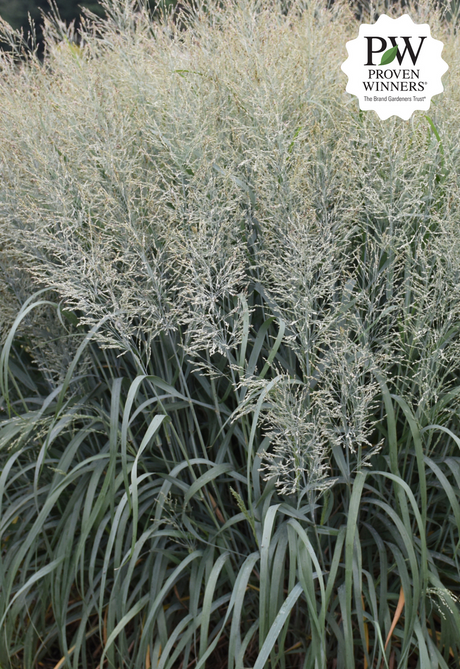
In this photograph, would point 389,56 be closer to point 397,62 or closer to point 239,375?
point 397,62

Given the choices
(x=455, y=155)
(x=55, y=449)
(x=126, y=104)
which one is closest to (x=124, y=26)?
(x=126, y=104)

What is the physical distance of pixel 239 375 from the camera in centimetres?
168

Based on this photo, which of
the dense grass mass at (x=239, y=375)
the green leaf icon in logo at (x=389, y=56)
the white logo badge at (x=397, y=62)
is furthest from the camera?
the green leaf icon in logo at (x=389, y=56)

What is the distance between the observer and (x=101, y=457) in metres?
1.85

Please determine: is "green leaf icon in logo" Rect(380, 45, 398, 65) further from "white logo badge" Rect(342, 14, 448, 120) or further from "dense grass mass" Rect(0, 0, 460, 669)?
"dense grass mass" Rect(0, 0, 460, 669)

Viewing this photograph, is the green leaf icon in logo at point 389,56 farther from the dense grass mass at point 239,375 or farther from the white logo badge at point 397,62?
the dense grass mass at point 239,375

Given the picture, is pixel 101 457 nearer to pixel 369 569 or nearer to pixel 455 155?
pixel 369 569

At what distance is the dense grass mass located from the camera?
5.30ft

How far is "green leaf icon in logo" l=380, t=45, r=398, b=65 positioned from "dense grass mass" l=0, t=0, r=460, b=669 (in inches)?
9.2

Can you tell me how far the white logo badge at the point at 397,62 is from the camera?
2350 millimetres

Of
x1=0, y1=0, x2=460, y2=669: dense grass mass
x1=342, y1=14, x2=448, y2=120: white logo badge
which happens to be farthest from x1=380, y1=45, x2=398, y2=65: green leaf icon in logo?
x1=0, y1=0, x2=460, y2=669: dense grass mass

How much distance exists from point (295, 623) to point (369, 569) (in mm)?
280

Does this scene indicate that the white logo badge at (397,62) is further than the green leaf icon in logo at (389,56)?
No

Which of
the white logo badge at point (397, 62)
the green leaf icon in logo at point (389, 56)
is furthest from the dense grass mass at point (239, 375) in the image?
the green leaf icon in logo at point (389, 56)
